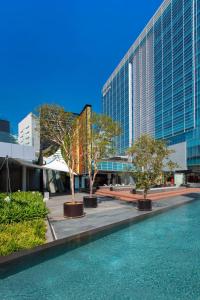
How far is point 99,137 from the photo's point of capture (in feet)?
63.8

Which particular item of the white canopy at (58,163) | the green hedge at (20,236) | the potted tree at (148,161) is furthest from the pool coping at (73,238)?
the white canopy at (58,163)

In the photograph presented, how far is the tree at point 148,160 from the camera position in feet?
61.4

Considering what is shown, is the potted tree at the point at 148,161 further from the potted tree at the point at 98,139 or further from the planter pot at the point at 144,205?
the potted tree at the point at 98,139

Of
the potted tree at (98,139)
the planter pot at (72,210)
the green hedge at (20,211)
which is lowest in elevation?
the planter pot at (72,210)

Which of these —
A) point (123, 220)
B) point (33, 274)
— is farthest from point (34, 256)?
point (123, 220)

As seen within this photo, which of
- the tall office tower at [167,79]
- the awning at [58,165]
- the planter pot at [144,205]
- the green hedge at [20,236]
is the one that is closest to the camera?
the green hedge at [20,236]

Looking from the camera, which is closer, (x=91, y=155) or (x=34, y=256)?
(x=34, y=256)

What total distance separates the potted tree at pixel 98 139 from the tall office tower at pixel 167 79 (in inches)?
1539

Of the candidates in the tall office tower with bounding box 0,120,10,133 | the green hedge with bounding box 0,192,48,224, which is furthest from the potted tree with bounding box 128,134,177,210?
the tall office tower with bounding box 0,120,10,133

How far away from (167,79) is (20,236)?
89.4m

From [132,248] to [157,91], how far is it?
93.7 metres

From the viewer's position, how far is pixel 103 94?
168 m

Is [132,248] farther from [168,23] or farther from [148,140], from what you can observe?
[168,23]

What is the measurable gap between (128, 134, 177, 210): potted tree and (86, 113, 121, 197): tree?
1.64m
